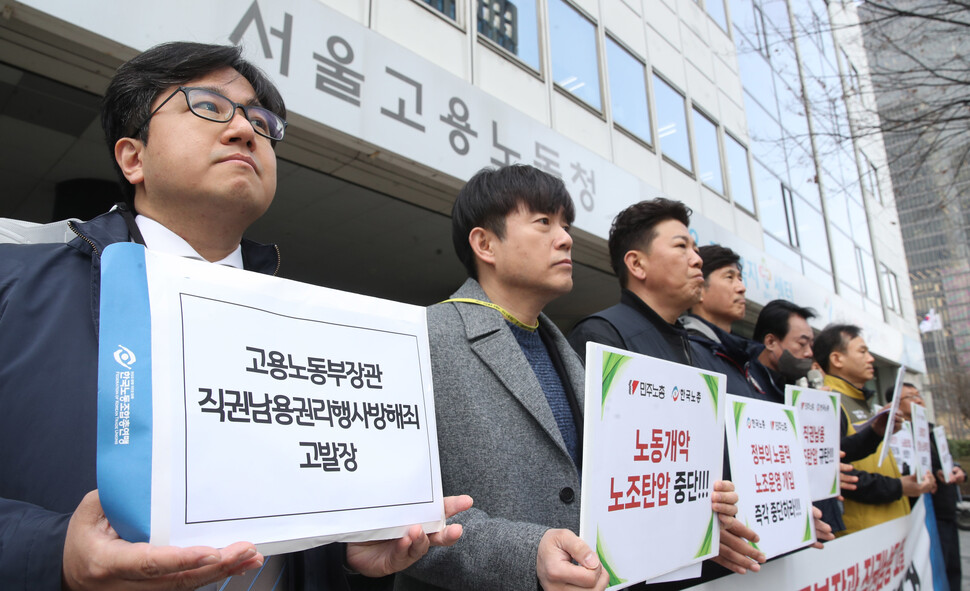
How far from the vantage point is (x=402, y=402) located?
1098mm

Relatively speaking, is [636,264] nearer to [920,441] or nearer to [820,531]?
[820,531]

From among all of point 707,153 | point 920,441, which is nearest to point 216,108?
point 920,441

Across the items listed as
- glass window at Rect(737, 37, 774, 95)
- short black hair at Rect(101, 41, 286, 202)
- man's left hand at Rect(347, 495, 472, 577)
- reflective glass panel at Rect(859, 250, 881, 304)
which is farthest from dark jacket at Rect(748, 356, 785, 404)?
reflective glass panel at Rect(859, 250, 881, 304)

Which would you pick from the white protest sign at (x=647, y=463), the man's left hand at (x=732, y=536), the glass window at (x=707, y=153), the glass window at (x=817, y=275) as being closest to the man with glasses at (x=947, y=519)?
the man's left hand at (x=732, y=536)

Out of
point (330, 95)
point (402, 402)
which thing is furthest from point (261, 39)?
point (402, 402)

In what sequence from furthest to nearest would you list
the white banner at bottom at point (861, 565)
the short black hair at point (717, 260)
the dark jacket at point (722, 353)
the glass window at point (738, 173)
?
the glass window at point (738, 173), the short black hair at point (717, 260), the dark jacket at point (722, 353), the white banner at bottom at point (861, 565)

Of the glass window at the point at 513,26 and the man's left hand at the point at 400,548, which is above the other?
the glass window at the point at 513,26

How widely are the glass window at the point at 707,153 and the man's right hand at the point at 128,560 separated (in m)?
9.45

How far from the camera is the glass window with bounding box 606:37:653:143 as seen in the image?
7.96m

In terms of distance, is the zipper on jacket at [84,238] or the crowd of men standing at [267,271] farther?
the zipper on jacket at [84,238]

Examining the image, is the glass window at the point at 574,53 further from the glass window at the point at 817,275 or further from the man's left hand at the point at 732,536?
the glass window at the point at 817,275

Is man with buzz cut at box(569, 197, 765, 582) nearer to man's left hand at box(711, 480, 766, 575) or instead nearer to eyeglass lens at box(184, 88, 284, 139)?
man's left hand at box(711, 480, 766, 575)

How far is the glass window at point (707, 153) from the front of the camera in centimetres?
949

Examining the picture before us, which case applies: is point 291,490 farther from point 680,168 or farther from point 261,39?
point 680,168
